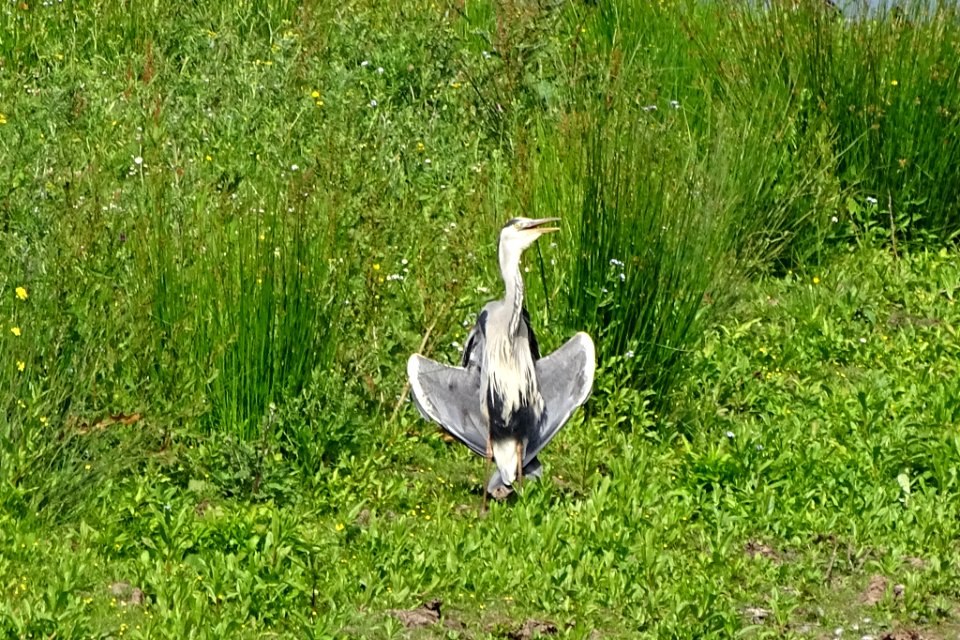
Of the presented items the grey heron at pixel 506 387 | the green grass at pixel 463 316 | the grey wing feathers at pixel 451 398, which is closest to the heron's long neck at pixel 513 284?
the grey heron at pixel 506 387

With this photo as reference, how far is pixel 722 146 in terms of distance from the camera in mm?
8219

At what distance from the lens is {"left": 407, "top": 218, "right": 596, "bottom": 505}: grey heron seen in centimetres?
661

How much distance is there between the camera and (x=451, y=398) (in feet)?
22.2

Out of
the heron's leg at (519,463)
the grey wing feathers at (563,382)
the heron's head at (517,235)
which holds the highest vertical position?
the heron's head at (517,235)

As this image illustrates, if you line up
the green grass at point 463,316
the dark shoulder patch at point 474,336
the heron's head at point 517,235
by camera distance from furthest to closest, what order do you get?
the dark shoulder patch at point 474,336 → the heron's head at point 517,235 → the green grass at point 463,316

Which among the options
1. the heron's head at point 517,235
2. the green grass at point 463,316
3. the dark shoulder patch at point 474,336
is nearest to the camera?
the green grass at point 463,316

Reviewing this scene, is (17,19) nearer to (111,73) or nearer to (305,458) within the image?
(111,73)

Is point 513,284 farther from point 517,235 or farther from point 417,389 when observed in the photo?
point 417,389

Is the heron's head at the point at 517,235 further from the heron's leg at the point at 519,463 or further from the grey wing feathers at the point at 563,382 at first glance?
the heron's leg at the point at 519,463

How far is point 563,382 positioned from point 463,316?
1.10m

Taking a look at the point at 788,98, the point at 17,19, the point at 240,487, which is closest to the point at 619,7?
the point at 788,98

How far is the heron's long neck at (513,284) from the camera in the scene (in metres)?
6.60

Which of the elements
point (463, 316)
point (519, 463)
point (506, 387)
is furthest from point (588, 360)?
point (463, 316)

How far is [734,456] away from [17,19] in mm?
5810
